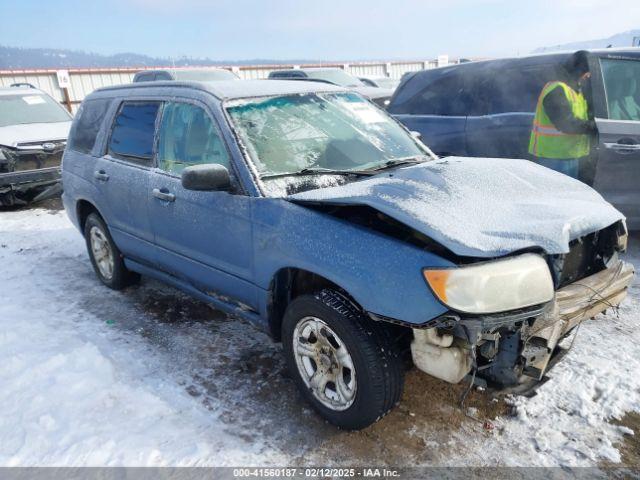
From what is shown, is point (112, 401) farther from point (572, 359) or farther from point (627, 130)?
point (627, 130)

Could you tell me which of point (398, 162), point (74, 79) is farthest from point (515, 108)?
point (74, 79)

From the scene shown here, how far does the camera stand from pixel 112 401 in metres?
2.93

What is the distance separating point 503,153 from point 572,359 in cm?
283

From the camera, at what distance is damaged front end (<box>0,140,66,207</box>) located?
24.7 ft

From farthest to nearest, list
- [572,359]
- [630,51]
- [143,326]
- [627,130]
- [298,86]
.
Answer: [630,51]
[627,130]
[143,326]
[298,86]
[572,359]

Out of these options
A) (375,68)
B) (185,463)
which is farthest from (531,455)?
(375,68)

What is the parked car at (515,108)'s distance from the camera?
4574 millimetres

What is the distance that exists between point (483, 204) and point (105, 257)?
3.53 m

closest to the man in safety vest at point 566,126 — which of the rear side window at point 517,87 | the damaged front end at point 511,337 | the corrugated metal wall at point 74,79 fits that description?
the rear side window at point 517,87

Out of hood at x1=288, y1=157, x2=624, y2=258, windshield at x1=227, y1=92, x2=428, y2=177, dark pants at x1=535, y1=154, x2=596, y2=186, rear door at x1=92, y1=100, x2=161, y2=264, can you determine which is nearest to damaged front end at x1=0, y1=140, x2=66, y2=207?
rear door at x1=92, y1=100, x2=161, y2=264

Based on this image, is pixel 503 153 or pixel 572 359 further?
pixel 503 153

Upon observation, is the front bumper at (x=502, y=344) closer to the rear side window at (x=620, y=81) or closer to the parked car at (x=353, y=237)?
the parked car at (x=353, y=237)

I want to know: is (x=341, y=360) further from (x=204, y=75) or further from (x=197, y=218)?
(x=204, y=75)

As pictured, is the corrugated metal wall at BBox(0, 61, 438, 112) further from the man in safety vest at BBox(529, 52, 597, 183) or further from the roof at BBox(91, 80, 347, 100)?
the man in safety vest at BBox(529, 52, 597, 183)
